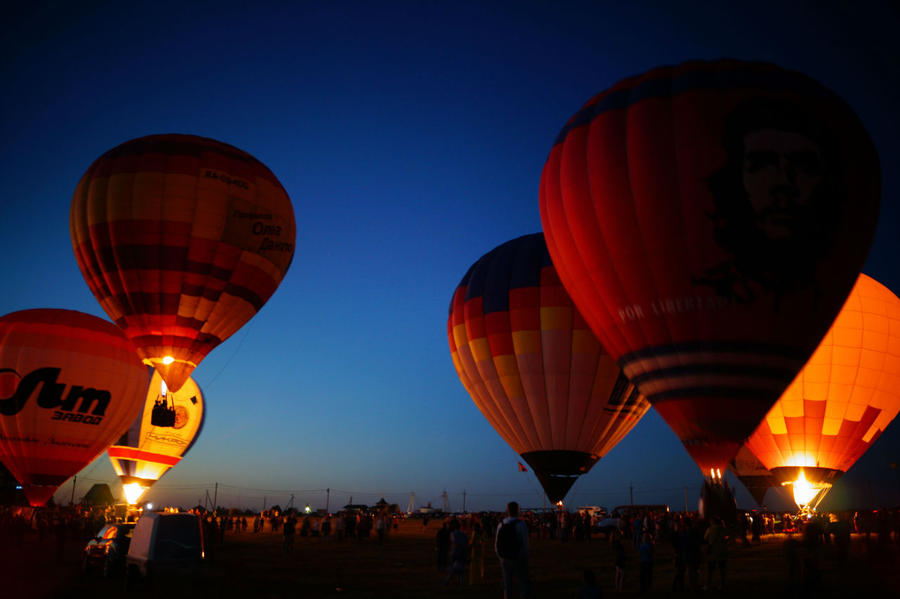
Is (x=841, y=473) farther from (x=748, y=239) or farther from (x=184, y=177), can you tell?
(x=184, y=177)

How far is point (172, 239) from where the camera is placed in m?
20.6

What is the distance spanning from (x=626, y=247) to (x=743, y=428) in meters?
4.49

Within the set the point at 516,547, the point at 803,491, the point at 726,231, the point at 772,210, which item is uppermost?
the point at 772,210

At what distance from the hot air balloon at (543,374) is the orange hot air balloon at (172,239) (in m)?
8.02

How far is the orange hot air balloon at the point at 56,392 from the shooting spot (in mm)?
25156

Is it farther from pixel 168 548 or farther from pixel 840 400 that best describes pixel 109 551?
pixel 840 400

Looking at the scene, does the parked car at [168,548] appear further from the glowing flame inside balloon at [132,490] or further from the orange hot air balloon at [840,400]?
the glowing flame inside balloon at [132,490]

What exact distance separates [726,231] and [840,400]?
13414 mm

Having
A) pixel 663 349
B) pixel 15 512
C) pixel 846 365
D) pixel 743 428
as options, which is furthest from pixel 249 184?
pixel 15 512

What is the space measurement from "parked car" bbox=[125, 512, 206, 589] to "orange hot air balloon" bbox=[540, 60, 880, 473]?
9698 mm

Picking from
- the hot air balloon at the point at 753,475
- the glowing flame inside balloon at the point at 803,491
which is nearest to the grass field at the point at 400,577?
the glowing flame inside balloon at the point at 803,491

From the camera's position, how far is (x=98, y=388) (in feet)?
87.2

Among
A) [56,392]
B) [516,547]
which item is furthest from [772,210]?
[56,392]

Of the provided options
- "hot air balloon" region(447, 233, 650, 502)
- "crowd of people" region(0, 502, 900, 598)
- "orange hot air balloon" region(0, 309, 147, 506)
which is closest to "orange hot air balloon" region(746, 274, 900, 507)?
"crowd of people" region(0, 502, 900, 598)
